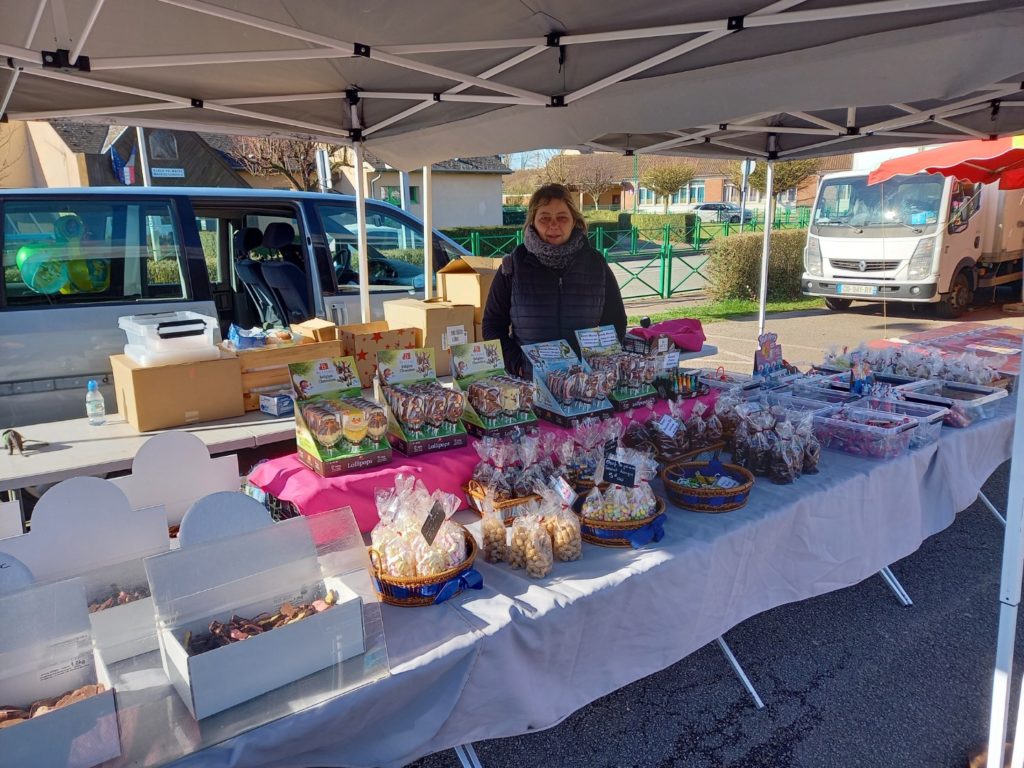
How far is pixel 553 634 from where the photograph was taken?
1.66 metres

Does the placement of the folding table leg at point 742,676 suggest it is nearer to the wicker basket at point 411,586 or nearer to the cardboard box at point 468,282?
the wicker basket at point 411,586

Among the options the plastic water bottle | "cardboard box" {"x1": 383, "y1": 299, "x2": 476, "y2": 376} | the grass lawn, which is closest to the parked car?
the grass lawn

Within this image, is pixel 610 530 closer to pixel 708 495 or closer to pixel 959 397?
pixel 708 495

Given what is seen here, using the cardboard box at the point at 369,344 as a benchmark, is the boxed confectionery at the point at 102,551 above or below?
below

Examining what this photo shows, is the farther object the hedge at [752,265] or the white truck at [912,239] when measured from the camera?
the hedge at [752,265]

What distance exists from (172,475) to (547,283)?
6.07 feet

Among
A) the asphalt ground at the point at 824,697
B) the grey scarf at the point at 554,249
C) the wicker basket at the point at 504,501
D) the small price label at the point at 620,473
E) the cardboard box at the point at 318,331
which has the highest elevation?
the grey scarf at the point at 554,249

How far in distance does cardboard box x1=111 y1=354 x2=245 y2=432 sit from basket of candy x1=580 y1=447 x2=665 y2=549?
70.3 inches

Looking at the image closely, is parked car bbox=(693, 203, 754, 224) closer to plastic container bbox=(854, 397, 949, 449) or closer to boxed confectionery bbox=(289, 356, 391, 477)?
plastic container bbox=(854, 397, 949, 449)

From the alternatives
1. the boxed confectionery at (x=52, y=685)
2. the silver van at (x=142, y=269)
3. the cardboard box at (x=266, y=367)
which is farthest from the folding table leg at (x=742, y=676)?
the silver van at (x=142, y=269)

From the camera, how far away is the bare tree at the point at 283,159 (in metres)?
17.3

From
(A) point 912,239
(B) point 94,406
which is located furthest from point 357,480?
(A) point 912,239

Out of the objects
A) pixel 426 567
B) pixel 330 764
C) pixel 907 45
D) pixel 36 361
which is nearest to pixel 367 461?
pixel 426 567

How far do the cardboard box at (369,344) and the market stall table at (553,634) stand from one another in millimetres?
1924
